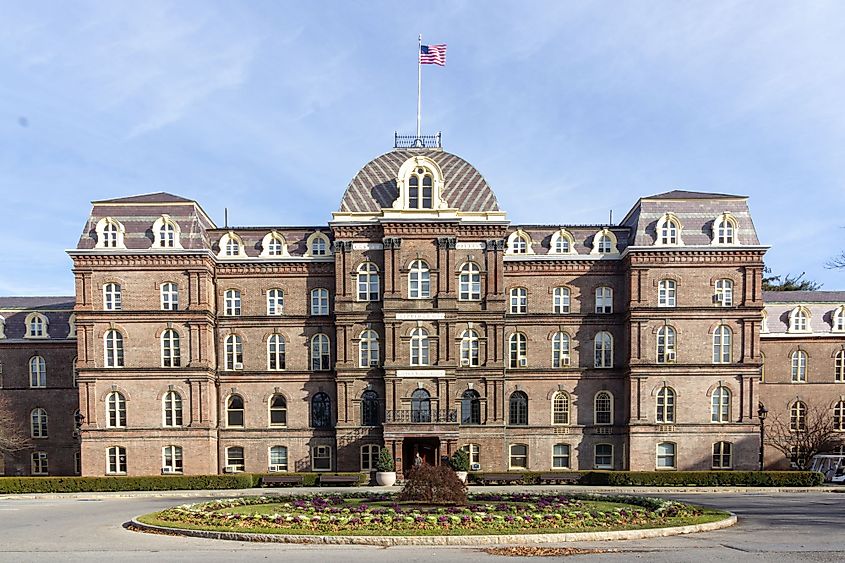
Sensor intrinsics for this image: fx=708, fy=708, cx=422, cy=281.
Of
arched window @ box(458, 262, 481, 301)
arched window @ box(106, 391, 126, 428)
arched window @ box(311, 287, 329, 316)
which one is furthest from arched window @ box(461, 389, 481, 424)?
Result: arched window @ box(106, 391, 126, 428)

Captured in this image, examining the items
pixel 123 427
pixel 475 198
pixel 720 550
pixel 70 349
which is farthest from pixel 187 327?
pixel 720 550

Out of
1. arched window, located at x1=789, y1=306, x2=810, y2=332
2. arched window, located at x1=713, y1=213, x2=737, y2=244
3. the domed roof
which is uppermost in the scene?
the domed roof

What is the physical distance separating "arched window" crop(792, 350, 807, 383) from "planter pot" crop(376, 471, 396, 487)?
30628mm

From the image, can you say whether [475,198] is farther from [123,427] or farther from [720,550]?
[720,550]

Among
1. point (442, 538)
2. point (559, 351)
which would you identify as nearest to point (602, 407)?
point (559, 351)

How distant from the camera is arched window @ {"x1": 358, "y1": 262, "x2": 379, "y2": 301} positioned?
4659cm

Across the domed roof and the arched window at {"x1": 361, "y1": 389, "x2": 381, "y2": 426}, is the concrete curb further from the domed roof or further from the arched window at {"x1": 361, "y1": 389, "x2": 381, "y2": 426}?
the domed roof

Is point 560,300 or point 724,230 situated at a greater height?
point 724,230

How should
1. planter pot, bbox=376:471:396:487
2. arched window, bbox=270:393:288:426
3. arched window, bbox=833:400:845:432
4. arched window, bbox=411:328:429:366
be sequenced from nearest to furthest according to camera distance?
planter pot, bbox=376:471:396:487 < arched window, bbox=411:328:429:366 < arched window, bbox=270:393:288:426 < arched window, bbox=833:400:845:432

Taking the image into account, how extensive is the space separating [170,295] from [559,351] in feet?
85.2

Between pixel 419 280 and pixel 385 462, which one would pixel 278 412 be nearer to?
pixel 385 462

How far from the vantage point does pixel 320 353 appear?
47.8 meters

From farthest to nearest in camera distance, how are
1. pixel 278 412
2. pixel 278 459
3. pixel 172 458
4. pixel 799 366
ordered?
pixel 799 366, pixel 278 412, pixel 278 459, pixel 172 458

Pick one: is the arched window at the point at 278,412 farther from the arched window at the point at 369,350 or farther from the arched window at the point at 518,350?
the arched window at the point at 518,350
